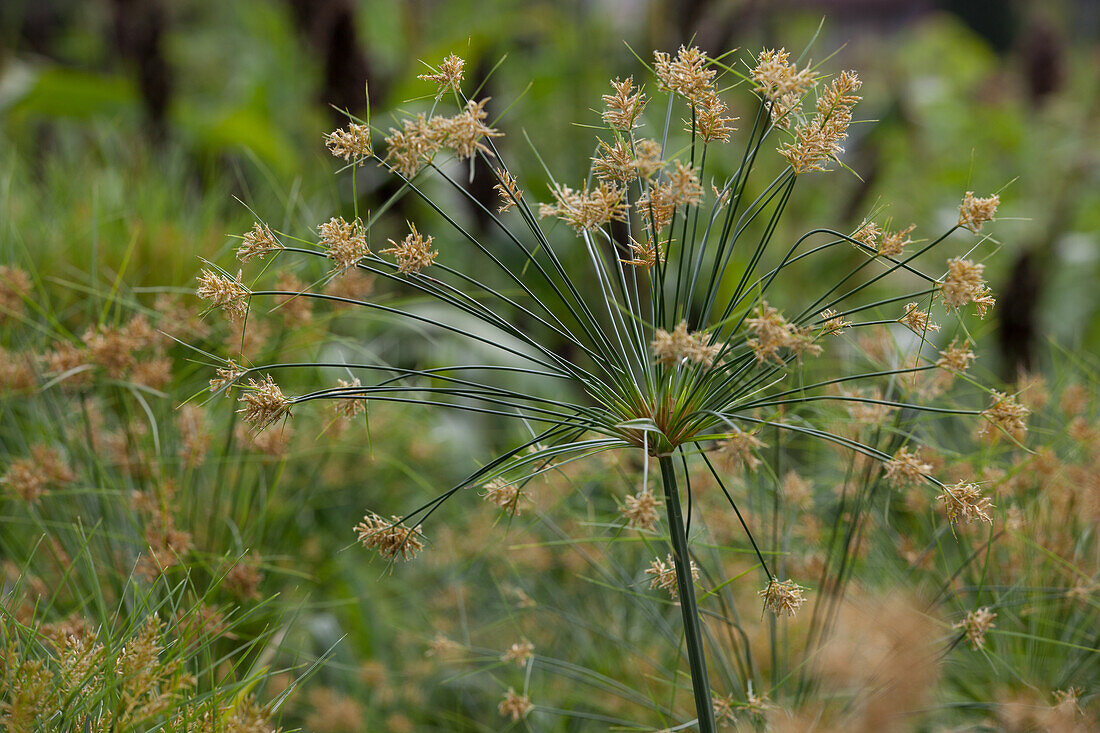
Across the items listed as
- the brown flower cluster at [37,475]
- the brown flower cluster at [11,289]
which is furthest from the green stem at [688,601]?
the brown flower cluster at [11,289]

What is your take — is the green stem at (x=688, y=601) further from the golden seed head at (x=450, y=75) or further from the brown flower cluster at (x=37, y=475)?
the brown flower cluster at (x=37, y=475)

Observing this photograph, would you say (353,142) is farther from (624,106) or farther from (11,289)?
(11,289)

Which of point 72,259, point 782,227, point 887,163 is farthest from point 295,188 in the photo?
point 887,163

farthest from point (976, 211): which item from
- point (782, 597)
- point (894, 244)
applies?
point (782, 597)

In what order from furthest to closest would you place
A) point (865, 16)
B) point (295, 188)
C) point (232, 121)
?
point (865, 16) < point (232, 121) < point (295, 188)

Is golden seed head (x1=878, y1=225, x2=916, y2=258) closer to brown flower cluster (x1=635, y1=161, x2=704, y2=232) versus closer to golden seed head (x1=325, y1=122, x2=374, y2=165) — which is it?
brown flower cluster (x1=635, y1=161, x2=704, y2=232)

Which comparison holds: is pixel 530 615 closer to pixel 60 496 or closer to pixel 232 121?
pixel 60 496
